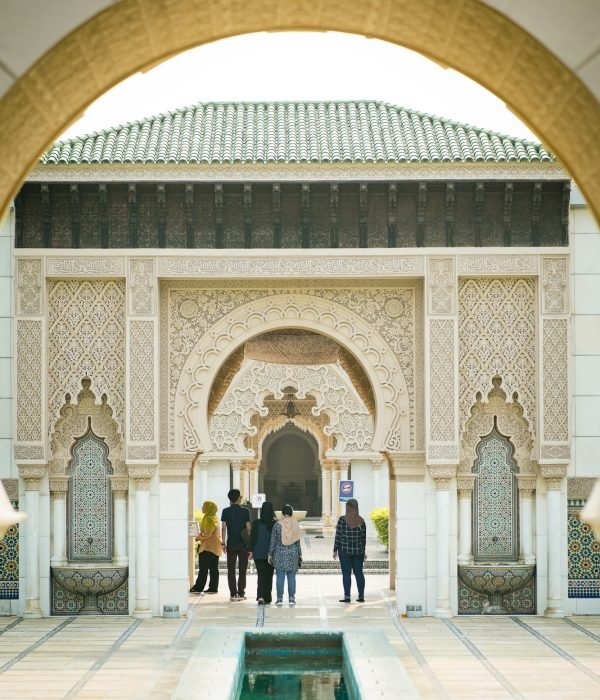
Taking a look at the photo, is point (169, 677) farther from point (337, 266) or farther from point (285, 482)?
point (285, 482)

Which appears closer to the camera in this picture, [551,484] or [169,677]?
[169,677]

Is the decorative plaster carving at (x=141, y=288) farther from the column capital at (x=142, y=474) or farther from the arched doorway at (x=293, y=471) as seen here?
the arched doorway at (x=293, y=471)

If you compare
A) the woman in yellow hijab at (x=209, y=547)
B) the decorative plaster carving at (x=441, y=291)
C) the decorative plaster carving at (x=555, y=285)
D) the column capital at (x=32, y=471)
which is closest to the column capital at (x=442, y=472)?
the decorative plaster carving at (x=441, y=291)

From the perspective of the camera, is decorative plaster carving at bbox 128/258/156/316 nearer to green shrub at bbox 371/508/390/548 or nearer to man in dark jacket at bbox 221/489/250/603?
man in dark jacket at bbox 221/489/250/603

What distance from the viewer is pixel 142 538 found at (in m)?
8.65

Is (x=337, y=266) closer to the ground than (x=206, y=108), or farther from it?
closer to the ground

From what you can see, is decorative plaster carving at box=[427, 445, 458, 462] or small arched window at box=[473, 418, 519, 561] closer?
decorative plaster carving at box=[427, 445, 458, 462]

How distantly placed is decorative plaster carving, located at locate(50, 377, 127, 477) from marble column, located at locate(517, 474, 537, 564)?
Result: 300 centimetres

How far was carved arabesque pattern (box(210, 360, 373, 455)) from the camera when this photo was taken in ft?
57.8

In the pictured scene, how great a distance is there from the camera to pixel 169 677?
21.4 feet

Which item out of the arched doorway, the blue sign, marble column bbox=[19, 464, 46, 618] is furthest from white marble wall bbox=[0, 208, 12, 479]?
the arched doorway

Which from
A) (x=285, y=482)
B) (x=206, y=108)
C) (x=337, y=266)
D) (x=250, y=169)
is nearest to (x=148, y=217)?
(x=250, y=169)

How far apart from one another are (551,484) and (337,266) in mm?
2267

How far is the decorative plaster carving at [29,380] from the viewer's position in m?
8.62
